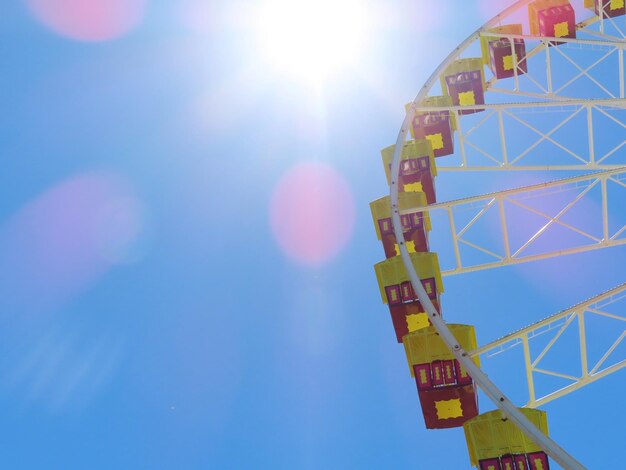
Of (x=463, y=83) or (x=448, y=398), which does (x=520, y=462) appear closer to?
(x=448, y=398)

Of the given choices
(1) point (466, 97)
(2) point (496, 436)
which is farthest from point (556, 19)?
(2) point (496, 436)

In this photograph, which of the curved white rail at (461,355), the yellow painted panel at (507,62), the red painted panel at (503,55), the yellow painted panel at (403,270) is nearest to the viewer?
the curved white rail at (461,355)

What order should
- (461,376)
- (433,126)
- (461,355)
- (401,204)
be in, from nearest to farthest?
(461,355) < (461,376) < (401,204) < (433,126)

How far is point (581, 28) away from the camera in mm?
20516

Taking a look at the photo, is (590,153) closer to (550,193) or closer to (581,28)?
(550,193)

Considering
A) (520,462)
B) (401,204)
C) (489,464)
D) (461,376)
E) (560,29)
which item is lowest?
(489,464)

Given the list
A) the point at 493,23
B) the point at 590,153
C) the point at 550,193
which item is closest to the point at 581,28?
the point at 493,23

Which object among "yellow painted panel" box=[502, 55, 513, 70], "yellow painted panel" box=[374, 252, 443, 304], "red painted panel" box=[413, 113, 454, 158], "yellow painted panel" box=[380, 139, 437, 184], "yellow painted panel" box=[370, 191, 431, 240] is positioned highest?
"yellow painted panel" box=[502, 55, 513, 70]

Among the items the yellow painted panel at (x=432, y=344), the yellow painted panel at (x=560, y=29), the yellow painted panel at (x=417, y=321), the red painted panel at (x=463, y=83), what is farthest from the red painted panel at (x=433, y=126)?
the yellow painted panel at (x=432, y=344)

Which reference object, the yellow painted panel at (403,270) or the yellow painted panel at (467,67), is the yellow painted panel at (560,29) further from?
the yellow painted panel at (403,270)

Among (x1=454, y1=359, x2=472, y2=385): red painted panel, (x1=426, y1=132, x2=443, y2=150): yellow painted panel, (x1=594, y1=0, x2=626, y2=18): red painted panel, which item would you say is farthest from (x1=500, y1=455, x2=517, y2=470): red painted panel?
(x1=594, y1=0, x2=626, y2=18): red painted panel

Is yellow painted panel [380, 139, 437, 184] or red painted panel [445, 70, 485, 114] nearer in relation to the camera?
yellow painted panel [380, 139, 437, 184]

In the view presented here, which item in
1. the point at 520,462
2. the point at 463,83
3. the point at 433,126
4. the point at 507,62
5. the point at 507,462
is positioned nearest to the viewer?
the point at 520,462

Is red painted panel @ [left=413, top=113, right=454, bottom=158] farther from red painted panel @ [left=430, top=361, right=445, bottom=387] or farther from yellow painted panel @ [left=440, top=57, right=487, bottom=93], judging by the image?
red painted panel @ [left=430, top=361, right=445, bottom=387]
